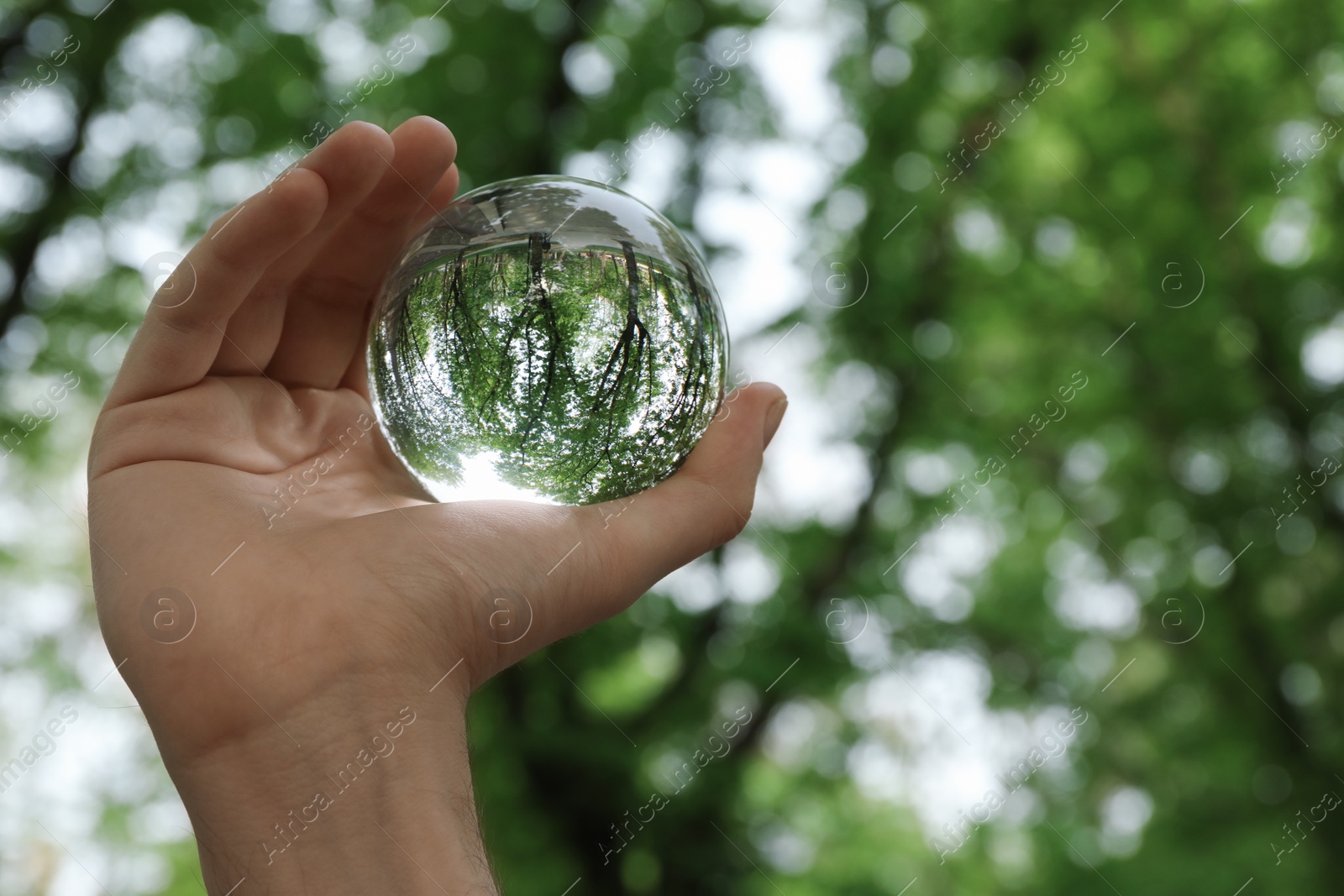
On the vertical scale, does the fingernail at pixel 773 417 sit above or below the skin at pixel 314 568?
above

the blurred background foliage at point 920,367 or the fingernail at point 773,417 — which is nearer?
the fingernail at point 773,417

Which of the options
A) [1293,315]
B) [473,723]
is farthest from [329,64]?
[1293,315]

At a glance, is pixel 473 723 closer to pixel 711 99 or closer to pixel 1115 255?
pixel 711 99

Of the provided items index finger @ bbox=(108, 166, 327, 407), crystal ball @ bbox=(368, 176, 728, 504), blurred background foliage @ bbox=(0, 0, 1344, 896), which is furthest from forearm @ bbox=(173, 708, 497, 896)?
blurred background foliage @ bbox=(0, 0, 1344, 896)

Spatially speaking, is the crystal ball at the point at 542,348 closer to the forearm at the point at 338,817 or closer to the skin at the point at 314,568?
the skin at the point at 314,568

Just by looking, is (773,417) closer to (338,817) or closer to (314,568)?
(314,568)

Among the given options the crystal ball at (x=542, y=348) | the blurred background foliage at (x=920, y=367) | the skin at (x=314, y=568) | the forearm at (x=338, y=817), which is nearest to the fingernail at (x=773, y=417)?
the skin at (x=314, y=568)
